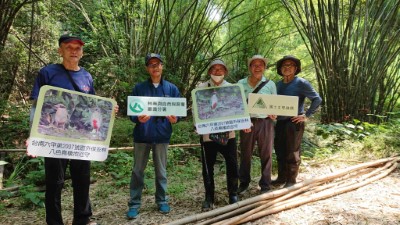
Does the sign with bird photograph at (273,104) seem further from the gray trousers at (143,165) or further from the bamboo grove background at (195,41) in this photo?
the bamboo grove background at (195,41)

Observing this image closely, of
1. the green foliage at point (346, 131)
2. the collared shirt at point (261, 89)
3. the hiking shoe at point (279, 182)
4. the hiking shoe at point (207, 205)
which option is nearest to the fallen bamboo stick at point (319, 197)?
the hiking shoe at point (207, 205)

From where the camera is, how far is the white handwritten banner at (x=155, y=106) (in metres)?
2.70

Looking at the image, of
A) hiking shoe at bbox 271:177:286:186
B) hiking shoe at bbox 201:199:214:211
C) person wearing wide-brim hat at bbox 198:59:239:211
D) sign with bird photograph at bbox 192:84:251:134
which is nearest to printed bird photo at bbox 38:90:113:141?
sign with bird photograph at bbox 192:84:251:134

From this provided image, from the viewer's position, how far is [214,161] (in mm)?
3010

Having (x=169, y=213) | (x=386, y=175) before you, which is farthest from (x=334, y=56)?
(x=169, y=213)

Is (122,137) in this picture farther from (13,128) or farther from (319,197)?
(319,197)

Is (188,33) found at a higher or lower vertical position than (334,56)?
higher

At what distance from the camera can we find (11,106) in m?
6.49

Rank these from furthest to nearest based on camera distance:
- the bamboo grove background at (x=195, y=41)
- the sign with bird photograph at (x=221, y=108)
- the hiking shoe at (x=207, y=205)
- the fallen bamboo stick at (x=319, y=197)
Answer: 1. the bamboo grove background at (x=195, y=41)
2. the hiking shoe at (x=207, y=205)
3. the sign with bird photograph at (x=221, y=108)
4. the fallen bamboo stick at (x=319, y=197)

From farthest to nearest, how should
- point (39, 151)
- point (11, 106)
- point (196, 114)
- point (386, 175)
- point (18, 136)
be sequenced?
1. point (11, 106)
2. point (18, 136)
3. point (386, 175)
4. point (196, 114)
5. point (39, 151)

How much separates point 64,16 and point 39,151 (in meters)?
7.16

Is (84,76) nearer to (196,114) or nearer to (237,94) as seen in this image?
(196,114)

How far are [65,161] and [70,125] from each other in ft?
0.99

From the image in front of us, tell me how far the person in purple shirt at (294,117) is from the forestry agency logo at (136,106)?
1.52 meters
